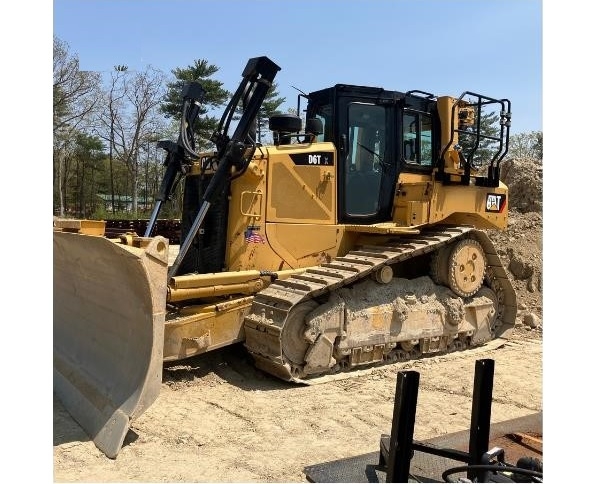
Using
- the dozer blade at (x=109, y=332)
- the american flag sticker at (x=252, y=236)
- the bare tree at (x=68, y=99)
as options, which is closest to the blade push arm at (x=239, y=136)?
the american flag sticker at (x=252, y=236)

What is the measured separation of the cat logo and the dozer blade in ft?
16.4

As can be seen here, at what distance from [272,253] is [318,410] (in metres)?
1.93

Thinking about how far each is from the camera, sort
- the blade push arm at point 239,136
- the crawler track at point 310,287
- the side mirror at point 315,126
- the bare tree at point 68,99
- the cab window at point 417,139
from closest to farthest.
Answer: the crawler track at point 310,287
the blade push arm at point 239,136
the side mirror at point 315,126
the cab window at point 417,139
the bare tree at point 68,99

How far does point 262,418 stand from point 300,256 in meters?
2.18

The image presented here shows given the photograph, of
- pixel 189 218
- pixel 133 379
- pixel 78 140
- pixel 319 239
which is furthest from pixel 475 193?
pixel 78 140

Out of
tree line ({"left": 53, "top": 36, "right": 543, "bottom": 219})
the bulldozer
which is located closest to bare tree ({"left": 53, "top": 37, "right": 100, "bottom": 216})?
tree line ({"left": 53, "top": 36, "right": 543, "bottom": 219})

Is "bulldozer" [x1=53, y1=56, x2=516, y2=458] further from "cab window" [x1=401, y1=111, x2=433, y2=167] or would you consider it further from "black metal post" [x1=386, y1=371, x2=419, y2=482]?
"black metal post" [x1=386, y1=371, x2=419, y2=482]

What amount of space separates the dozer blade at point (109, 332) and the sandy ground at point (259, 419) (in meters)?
0.19

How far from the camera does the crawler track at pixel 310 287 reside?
18.0 feet

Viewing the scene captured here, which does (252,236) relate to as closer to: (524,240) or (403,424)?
(403,424)

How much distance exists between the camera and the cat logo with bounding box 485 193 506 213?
25.8ft

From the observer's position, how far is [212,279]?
5.62 metres

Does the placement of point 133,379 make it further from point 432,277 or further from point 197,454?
point 432,277

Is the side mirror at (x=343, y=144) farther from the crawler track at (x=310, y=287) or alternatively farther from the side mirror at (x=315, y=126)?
the crawler track at (x=310, y=287)
